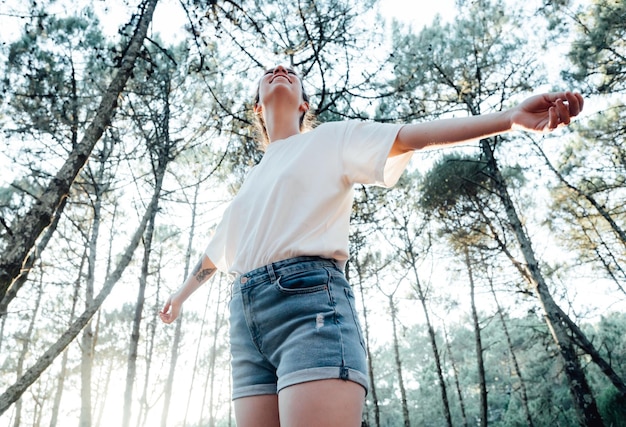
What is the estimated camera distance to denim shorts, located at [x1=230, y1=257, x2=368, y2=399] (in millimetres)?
797

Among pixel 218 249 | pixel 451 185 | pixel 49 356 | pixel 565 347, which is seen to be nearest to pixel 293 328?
pixel 218 249

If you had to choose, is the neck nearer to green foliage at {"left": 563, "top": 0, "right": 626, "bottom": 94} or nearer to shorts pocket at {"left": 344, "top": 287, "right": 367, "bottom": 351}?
shorts pocket at {"left": 344, "top": 287, "right": 367, "bottom": 351}

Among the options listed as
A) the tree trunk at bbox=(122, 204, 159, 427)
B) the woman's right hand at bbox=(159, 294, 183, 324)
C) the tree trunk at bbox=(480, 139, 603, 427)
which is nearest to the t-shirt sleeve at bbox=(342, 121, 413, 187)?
the woman's right hand at bbox=(159, 294, 183, 324)

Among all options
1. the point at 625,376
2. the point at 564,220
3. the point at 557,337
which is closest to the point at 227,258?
the point at 557,337

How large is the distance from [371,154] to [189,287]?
0.84 meters

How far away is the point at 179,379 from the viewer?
19984 mm

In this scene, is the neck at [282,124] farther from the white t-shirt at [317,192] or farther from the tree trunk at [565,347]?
the tree trunk at [565,347]

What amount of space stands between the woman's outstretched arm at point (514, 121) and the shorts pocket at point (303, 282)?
1.27 feet

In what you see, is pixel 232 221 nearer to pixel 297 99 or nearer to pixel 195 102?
pixel 297 99

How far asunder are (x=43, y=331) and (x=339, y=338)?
2057cm

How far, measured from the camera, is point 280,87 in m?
1.39

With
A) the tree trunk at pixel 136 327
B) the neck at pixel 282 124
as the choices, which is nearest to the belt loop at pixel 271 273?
the neck at pixel 282 124

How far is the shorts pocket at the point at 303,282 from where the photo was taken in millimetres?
883

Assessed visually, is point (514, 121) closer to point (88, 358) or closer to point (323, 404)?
point (323, 404)
